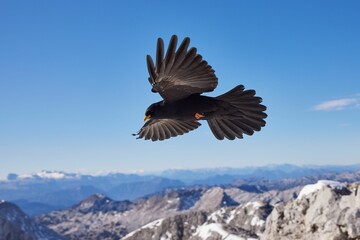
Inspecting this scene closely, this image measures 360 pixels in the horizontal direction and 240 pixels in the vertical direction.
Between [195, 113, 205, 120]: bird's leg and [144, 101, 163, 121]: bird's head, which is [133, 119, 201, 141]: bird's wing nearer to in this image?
[195, 113, 205, 120]: bird's leg

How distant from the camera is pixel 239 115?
9.12 m

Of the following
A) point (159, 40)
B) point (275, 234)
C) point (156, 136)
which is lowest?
point (275, 234)

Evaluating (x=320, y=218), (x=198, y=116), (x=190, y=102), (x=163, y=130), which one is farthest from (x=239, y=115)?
(x=320, y=218)

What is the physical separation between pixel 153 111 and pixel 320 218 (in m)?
37.5

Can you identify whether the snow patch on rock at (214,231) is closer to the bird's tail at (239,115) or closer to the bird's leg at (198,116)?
the bird's tail at (239,115)

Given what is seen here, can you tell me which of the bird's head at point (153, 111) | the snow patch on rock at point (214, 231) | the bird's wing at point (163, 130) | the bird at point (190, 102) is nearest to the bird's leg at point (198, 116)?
the bird at point (190, 102)

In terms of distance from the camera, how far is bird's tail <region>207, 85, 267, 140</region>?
8.86m

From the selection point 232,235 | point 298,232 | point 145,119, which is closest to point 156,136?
point 145,119

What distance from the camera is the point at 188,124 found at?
956 cm

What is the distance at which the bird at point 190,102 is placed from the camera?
698 cm

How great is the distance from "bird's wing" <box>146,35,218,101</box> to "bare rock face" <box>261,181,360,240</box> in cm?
2846

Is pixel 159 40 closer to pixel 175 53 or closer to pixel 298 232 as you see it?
pixel 175 53

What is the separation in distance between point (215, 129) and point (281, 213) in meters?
46.9

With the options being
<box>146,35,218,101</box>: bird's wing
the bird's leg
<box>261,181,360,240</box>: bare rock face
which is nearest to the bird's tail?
the bird's leg
